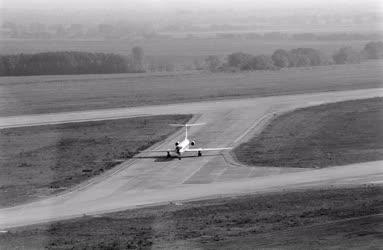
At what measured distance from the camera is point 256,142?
75438 mm

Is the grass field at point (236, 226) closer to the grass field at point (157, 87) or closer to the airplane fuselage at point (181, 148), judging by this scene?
the airplane fuselage at point (181, 148)

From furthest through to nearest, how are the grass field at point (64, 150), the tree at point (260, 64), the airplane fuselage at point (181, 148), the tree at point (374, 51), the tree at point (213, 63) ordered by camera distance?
1. the tree at point (374, 51)
2. the tree at point (213, 63)
3. the tree at point (260, 64)
4. the airplane fuselage at point (181, 148)
5. the grass field at point (64, 150)

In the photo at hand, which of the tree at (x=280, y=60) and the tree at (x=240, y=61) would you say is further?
the tree at (x=280, y=60)

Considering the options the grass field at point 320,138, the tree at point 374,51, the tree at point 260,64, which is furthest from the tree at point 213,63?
the grass field at point 320,138

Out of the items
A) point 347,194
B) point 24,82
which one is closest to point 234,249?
point 347,194

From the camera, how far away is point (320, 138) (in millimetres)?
76875

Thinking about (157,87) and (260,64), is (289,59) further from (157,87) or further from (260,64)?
(157,87)

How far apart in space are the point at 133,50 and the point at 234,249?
113 m

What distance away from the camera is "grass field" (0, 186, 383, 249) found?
126 ft

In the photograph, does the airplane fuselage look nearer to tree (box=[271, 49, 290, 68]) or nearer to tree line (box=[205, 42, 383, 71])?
tree line (box=[205, 42, 383, 71])

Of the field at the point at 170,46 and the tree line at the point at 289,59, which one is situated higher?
the field at the point at 170,46

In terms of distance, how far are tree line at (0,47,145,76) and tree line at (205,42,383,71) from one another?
1522 centimetres

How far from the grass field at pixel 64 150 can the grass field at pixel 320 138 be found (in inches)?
394

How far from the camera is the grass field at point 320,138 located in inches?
2586
